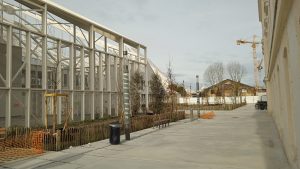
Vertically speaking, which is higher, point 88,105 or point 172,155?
point 88,105

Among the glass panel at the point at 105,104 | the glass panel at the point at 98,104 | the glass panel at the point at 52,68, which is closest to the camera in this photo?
the glass panel at the point at 52,68

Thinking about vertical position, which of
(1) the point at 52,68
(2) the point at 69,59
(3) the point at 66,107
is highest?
(2) the point at 69,59

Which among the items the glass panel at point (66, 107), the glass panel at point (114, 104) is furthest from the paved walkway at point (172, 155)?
the glass panel at point (114, 104)

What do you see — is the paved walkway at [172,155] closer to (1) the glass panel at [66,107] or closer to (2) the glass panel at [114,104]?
(1) the glass panel at [66,107]

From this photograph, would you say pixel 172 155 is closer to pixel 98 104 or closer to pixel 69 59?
pixel 69 59

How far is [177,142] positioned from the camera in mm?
13352

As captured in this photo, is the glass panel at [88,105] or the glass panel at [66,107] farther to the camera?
the glass panel at [88,105]

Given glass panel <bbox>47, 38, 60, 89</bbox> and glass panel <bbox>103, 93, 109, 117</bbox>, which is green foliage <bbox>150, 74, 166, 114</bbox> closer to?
glass panel <bbox>103, 93, 109, 117</bbox>

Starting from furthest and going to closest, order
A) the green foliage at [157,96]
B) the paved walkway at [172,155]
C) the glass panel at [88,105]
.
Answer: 1. the green foliage at [157,96]
2. the glass panel at [88,105]
3. the paved walkway at [172,155]

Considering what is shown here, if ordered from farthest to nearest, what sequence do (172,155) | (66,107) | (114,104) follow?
(114,104), (66,107), (172,155)

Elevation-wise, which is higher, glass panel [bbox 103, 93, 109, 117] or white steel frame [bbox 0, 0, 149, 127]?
white steel frame [bbox 0, 0, 149, 127]

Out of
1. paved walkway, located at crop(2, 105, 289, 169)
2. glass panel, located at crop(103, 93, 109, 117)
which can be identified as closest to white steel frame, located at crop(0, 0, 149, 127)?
glass panel, located at crop(103, 93, 109, 117)

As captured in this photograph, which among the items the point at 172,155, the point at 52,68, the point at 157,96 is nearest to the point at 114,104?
the point at 157,96

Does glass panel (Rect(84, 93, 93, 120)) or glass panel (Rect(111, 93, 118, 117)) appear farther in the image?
glass panel (Rect(111, 93, 118, 117))
